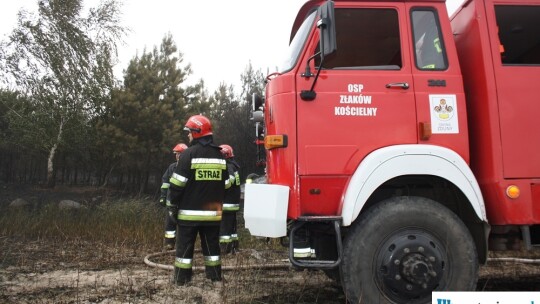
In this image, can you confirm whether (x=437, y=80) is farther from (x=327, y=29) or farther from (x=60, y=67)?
(x=60, y=67)

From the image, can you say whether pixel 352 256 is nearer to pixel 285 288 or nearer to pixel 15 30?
pixel 285 288

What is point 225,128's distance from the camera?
86.7 ft

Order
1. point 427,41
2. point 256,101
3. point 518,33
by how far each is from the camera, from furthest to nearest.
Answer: point 256,101 < point 518,33 < point 427,41

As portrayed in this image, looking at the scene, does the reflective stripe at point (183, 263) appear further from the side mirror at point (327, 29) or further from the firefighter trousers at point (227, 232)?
the side mirror at point (327, 29)

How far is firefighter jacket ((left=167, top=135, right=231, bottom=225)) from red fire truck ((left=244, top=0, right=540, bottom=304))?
1.23m

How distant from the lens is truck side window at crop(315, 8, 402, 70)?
3.68 m

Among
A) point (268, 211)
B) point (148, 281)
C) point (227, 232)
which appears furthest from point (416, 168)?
point (227, 232)

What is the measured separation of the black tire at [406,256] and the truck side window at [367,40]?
129 cm

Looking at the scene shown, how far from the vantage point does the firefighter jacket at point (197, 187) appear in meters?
4.66

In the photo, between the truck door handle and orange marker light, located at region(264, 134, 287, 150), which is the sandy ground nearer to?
orange marker light, located at region(264, 134, 287, 150)

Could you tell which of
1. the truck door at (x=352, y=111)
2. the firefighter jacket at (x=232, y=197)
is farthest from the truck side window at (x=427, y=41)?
the firefighter jacket at (x=232, y=197)

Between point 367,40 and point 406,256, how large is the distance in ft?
6.34

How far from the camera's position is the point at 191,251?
4.73m

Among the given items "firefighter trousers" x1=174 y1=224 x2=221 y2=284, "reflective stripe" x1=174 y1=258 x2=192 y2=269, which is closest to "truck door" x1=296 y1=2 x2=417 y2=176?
"firefighter trousers" x1=174 y1=224 x2=221 y2=284
